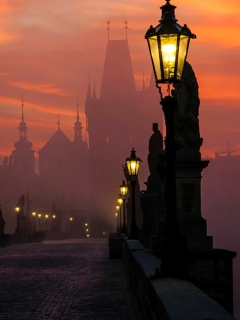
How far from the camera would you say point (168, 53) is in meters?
11.2

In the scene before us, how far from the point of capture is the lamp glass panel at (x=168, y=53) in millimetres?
11227

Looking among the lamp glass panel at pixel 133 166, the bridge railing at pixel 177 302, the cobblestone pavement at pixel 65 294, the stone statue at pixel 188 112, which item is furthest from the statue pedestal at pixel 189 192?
the lamp glass panel at pixel 133 166

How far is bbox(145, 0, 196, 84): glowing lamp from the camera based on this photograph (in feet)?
36.9

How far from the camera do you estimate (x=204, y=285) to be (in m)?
17.8

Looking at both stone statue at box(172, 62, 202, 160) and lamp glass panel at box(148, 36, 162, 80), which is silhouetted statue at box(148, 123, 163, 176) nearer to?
stone statue at box(172, 62, 202, 160)

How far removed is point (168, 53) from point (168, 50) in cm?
4

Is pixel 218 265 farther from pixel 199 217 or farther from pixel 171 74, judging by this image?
pixel 171 74

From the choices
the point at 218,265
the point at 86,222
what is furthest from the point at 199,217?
the point at 86,222

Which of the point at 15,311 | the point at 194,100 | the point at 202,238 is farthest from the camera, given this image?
the point at 194,100

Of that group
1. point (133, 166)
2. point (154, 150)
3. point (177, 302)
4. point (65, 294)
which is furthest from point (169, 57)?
point (154, 150)

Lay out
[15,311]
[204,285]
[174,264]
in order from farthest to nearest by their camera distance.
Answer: [204,285]
[15,311]
[174,264]

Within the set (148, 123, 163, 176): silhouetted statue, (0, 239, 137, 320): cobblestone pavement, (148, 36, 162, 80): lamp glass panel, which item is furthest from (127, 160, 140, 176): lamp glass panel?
(148, 36, 162, 80): lamp glass panel

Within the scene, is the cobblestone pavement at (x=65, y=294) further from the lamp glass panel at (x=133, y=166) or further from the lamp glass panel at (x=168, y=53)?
Answer: the lamp glass panel at (x=168, y=53)

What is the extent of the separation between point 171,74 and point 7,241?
53.6 metres
